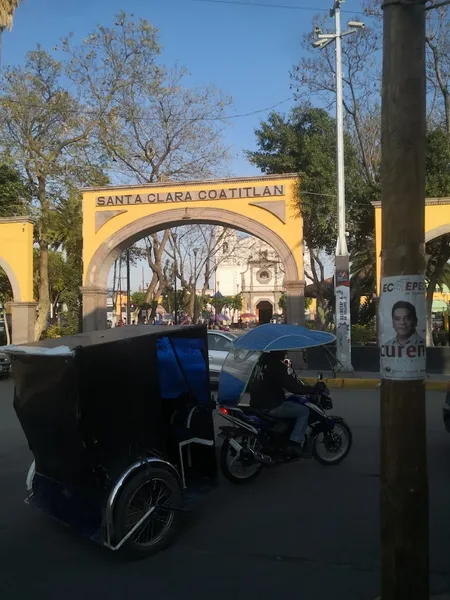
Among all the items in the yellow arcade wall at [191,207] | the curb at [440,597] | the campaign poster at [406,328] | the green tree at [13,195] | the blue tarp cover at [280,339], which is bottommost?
the curb at [440,597]

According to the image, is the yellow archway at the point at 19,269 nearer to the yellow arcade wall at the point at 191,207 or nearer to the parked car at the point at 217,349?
the yellow arcade wall at the point at 191,207

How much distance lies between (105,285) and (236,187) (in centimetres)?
619

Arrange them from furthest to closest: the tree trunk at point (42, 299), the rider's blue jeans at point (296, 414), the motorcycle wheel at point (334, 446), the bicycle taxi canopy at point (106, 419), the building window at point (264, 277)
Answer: the building window at point (264, 277) → the tree trunk at point (42, 299) → the motorcycle wheel at point (334, 446) → the rider's blue jeans at point (296, 414) → the bicycle taxi canopy at point (106, 419)

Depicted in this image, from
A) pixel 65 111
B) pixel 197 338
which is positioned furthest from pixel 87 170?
pixel 197 338

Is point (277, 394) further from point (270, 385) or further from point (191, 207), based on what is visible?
point (191, 207)

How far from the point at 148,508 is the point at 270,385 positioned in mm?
2293

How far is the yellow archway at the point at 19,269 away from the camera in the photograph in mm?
20484

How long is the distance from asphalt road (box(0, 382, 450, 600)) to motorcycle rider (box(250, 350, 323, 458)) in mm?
597

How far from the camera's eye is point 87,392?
13.3ft

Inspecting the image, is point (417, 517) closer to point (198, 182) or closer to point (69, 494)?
point (69, 494)

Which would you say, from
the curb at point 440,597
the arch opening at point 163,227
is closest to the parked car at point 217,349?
the arch opening at point 163,227

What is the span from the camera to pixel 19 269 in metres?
20.6

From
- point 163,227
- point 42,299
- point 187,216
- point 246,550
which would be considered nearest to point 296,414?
point 246,550

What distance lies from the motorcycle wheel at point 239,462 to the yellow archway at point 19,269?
16140 millimetres
